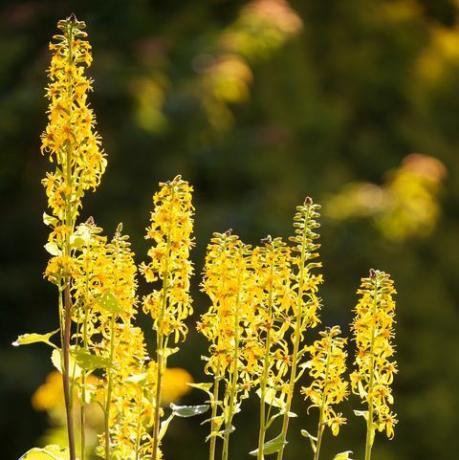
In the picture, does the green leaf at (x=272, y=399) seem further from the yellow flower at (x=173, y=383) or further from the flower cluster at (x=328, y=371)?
the yellow flower at (x=173, y=383)

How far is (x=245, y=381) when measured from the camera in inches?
124

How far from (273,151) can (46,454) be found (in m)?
6.48

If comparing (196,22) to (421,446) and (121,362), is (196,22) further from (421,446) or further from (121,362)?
(121,362)

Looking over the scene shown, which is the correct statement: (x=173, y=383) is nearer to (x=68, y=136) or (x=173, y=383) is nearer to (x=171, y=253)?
(x=171, y=253)

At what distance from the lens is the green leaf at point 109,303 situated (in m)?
2.93

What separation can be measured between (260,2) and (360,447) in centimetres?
420

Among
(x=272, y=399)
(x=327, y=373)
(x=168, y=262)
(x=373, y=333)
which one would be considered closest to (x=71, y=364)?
(x=168, y=262)

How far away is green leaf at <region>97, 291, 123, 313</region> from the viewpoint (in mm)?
2926

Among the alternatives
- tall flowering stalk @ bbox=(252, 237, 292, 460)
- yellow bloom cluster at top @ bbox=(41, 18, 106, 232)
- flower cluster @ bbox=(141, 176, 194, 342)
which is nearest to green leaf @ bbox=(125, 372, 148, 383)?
flower cluster @ bbox=(141, 176, 194, 342)

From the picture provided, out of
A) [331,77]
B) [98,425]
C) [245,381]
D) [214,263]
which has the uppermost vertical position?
[331,77]

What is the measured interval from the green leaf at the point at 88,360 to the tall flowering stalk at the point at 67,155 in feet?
0.19

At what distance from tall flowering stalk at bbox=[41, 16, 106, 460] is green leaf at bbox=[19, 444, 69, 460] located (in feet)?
0.64

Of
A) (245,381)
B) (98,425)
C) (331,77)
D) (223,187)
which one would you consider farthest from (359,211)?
(245,381)

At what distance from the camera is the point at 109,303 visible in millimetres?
2934
